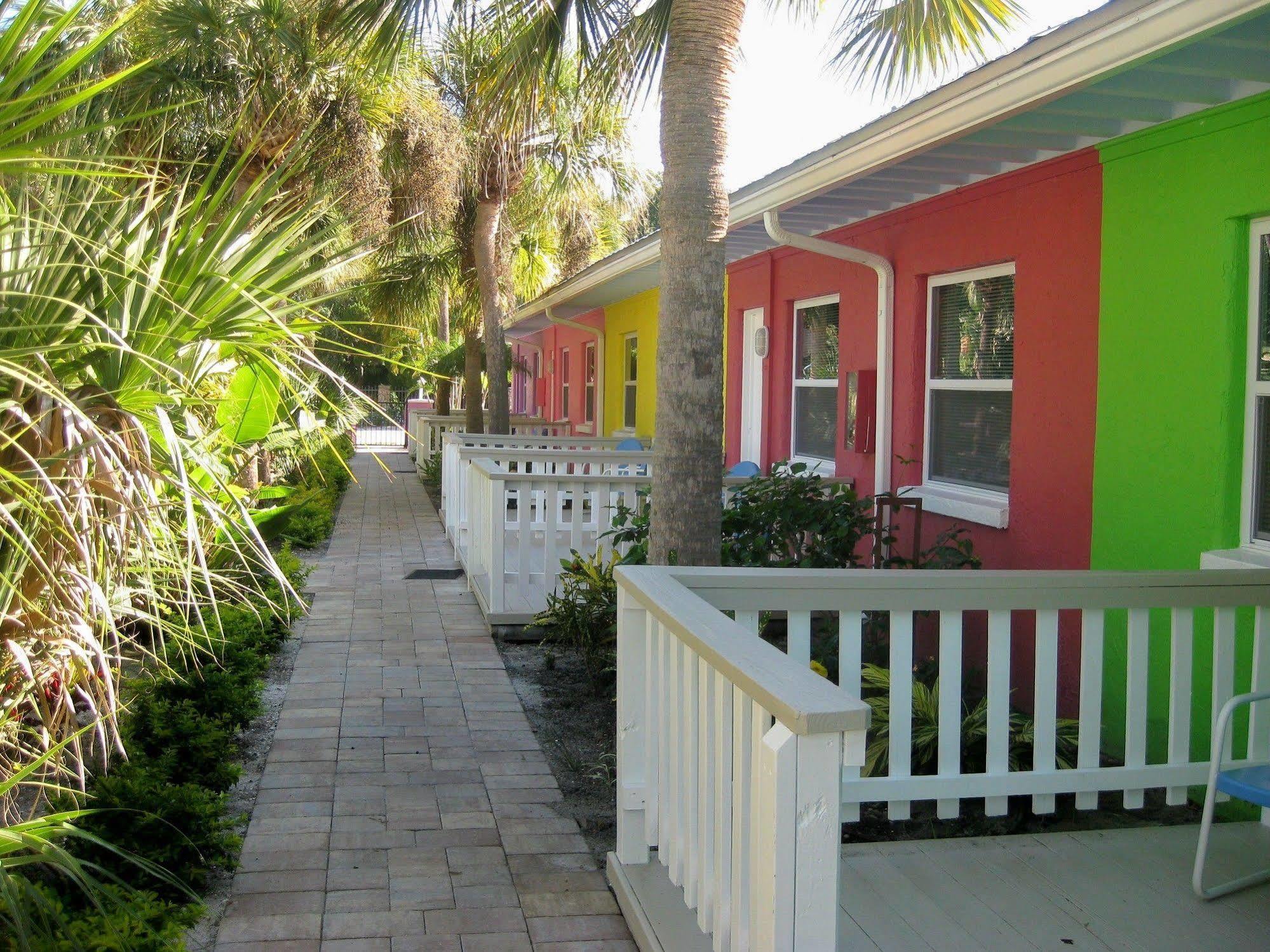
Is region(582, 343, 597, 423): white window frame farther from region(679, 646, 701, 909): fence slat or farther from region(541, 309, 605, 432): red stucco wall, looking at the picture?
region(679, 646, 701, 909): fence slat

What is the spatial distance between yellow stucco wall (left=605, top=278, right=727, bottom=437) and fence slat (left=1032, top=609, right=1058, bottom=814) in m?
7.97

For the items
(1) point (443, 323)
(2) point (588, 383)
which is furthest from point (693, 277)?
(1) point (443, 323)

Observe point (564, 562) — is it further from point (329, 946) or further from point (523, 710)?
point (329, 946)

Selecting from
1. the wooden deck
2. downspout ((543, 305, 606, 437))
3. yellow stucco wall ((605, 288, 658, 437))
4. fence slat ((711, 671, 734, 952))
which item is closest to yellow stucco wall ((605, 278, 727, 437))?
yellow stucco wall ((605, 288, 658, 437))

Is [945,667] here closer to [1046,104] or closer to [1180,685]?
[1180,685]

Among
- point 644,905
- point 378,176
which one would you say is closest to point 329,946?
point 644,905

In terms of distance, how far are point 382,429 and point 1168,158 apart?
40.7 meters

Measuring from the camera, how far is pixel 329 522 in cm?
1296

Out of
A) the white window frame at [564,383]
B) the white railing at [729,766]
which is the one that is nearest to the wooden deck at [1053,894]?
the white railing at [729,766]

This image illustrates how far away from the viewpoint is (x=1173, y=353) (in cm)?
460

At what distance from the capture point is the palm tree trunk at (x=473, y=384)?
57.2 feet

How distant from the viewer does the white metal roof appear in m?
3.32

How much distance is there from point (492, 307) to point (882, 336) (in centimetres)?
876

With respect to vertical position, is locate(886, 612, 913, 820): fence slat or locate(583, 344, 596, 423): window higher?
locate(583, 344, 596, 423): window
